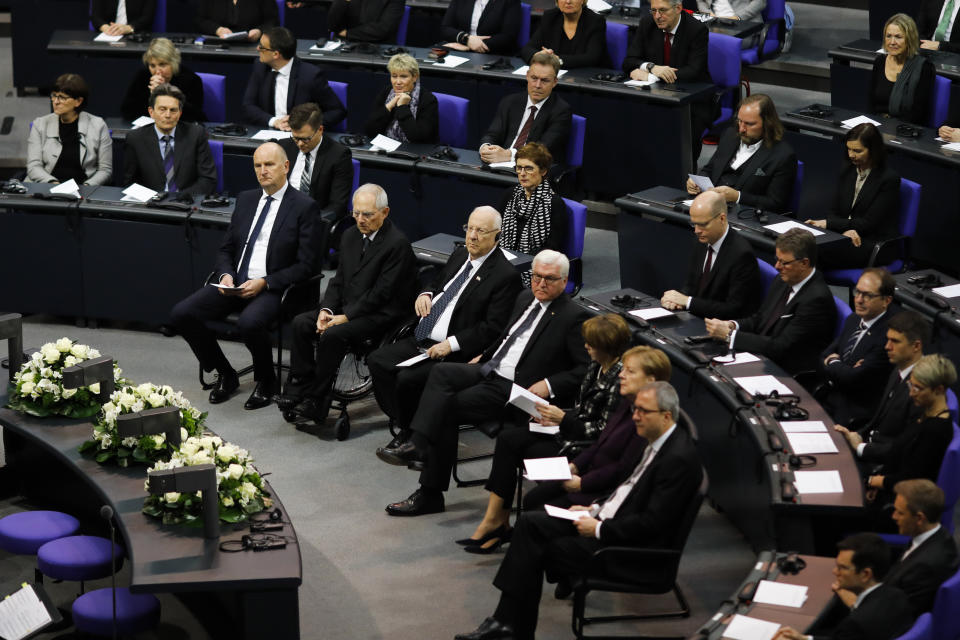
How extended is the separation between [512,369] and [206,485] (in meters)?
2.24

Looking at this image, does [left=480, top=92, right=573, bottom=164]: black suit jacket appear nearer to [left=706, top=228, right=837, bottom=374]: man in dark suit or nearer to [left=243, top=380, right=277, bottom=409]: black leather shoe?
[left=243, top=380, right=277, bottom=409]: black leather shoe

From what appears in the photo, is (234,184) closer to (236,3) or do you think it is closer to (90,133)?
(90,133)

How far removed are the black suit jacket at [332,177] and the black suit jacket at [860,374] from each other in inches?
137

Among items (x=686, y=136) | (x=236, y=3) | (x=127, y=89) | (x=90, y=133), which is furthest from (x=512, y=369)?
(x=236, y=3)

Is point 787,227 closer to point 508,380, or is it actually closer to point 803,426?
point 508,380

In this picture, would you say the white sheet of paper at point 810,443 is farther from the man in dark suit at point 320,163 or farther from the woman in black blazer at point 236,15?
the woman in black blazer at point 236,15

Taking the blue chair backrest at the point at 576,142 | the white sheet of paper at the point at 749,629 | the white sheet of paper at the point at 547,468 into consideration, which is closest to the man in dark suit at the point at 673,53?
the blue chair backrest at the point at 576,142

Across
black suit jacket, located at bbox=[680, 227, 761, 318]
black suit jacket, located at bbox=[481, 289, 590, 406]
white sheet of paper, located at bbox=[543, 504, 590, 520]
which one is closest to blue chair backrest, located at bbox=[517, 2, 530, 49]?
black suit jacket, located at bbox=[680, 227, 761, 318]

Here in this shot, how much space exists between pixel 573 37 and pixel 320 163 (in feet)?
8.70

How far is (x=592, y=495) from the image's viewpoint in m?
5.77

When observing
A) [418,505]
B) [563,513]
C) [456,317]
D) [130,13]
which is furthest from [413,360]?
[130,13]

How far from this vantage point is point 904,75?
9195 millimetres

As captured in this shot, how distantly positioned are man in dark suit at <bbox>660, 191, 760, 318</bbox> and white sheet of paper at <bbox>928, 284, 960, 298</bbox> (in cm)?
92

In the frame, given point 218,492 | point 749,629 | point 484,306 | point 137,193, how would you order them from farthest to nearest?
point 137,193 → point 484,306 → point 218,492 → point 749,629
